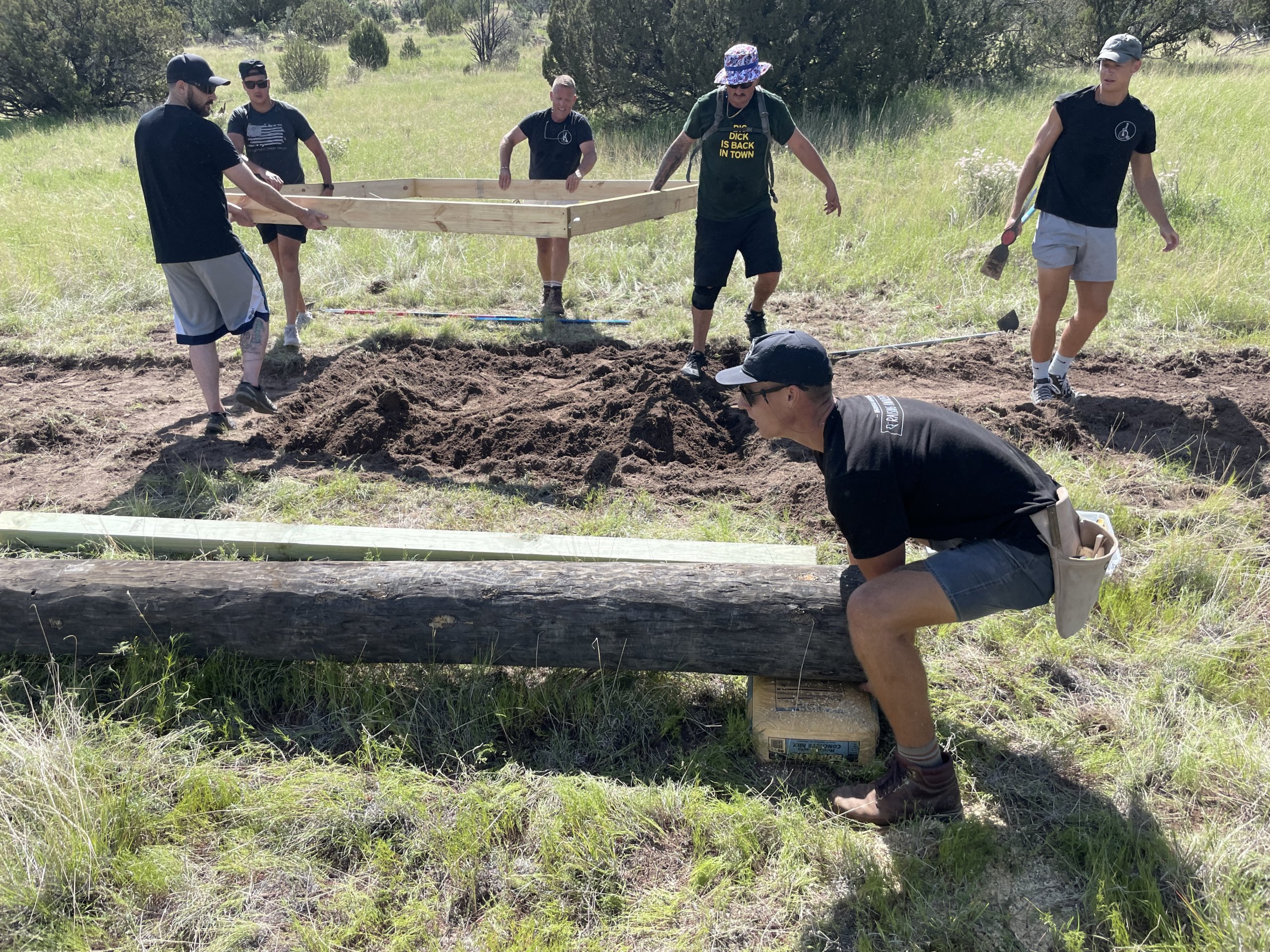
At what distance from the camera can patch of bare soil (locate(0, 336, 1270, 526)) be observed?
5250mm

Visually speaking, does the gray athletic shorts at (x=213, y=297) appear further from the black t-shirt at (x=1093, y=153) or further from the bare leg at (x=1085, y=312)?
the bare leg at (x=1085, y=312)

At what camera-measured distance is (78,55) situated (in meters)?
22.3

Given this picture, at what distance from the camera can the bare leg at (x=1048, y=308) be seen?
5.70m

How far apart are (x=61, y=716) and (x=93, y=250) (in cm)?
839

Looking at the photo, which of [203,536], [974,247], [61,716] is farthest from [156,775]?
[974,247]

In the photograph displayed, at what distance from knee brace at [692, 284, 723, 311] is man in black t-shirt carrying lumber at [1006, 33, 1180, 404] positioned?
2.03m

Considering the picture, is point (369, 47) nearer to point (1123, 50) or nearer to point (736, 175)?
point (736, 175)

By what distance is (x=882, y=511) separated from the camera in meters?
2.56

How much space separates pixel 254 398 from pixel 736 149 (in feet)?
12.1

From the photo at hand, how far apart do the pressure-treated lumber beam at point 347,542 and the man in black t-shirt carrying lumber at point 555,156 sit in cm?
418

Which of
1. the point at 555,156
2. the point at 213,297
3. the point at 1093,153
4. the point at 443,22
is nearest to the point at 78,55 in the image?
the point at 443,22

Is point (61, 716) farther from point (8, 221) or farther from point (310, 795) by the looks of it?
point (8, 221)

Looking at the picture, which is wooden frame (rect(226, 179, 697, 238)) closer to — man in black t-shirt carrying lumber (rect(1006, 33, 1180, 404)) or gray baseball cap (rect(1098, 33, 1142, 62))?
man in black t-shirt carrying lumber (rect(1006, 33, 1180, 404))

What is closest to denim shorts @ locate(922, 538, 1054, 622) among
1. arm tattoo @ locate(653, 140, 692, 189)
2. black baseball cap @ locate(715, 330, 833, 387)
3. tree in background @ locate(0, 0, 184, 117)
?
black baseball cap @ locate(715, 330, 833, 387)
